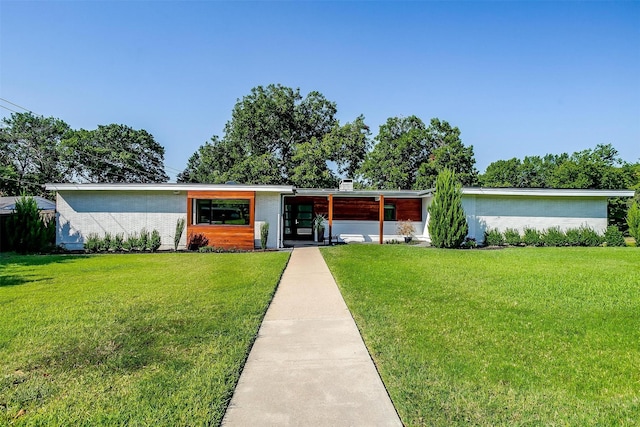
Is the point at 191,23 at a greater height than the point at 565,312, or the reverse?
the point at 191,23

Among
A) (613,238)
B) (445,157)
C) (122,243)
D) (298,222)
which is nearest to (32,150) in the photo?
(122,243)

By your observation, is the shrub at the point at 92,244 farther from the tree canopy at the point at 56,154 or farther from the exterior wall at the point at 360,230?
the tree canopy at the point at 56,154

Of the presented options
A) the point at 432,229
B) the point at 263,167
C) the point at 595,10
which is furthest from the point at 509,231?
the point at 263,167

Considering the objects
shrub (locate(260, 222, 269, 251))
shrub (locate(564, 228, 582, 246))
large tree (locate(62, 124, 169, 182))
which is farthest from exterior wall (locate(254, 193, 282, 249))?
large tree (locate(62, 124, 169, 182))

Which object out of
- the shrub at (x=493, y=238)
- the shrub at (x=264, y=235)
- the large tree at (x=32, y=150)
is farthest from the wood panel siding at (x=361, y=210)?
the large tree at (x=32, y=150)

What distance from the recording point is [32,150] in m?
31.4

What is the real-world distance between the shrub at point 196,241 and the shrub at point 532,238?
1396cm

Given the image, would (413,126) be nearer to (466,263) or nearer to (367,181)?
(367,181)

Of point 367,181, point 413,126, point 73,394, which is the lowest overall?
point 73,394

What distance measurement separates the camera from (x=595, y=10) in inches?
417

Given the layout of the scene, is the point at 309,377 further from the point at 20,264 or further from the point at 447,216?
the point at 447,216

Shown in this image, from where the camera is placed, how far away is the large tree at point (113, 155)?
107 ft

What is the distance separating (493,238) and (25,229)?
19197 mm

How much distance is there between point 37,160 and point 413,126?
3541 cm
